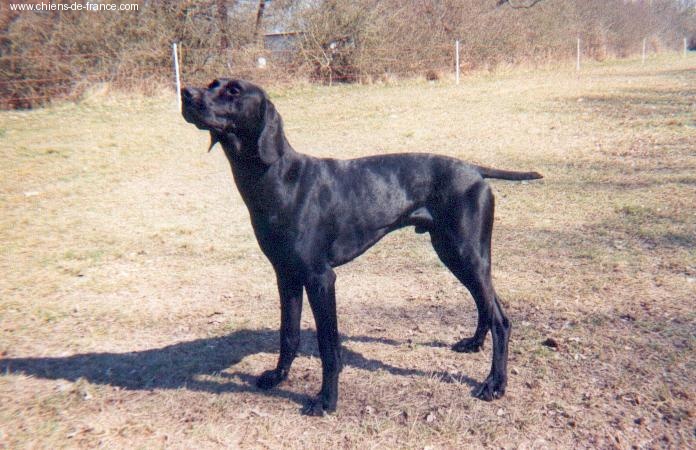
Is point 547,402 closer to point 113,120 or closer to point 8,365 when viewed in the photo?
point 8,365

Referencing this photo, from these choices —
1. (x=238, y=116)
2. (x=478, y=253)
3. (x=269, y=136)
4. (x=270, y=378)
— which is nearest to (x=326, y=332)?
(x=270, y=378)

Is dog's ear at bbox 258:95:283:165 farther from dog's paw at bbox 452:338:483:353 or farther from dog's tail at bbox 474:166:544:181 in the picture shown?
dog's paw at bbox 452:338:483:353

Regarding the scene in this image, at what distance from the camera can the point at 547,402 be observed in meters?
3.41

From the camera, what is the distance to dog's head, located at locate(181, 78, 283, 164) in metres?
3.00

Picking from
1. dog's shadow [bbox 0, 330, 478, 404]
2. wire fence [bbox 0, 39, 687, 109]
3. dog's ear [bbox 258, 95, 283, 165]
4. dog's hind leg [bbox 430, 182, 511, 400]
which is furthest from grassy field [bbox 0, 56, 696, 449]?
wire fence [bbox 0, 39, 687, 109]

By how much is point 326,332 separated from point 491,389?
98cm

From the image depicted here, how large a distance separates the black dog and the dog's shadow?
10.4 inches

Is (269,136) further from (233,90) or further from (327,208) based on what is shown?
(327,208)

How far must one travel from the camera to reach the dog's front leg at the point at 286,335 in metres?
3.64

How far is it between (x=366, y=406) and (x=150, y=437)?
1135 millimetres

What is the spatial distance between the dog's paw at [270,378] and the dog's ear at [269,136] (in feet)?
4.24

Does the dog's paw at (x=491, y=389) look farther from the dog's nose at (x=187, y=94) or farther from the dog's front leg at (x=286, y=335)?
the dog's nose at (x=187, y=94)

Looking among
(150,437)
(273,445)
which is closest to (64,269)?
(150,437)

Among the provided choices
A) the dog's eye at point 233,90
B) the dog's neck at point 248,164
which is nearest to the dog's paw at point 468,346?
the dog's neck at point 248,164
